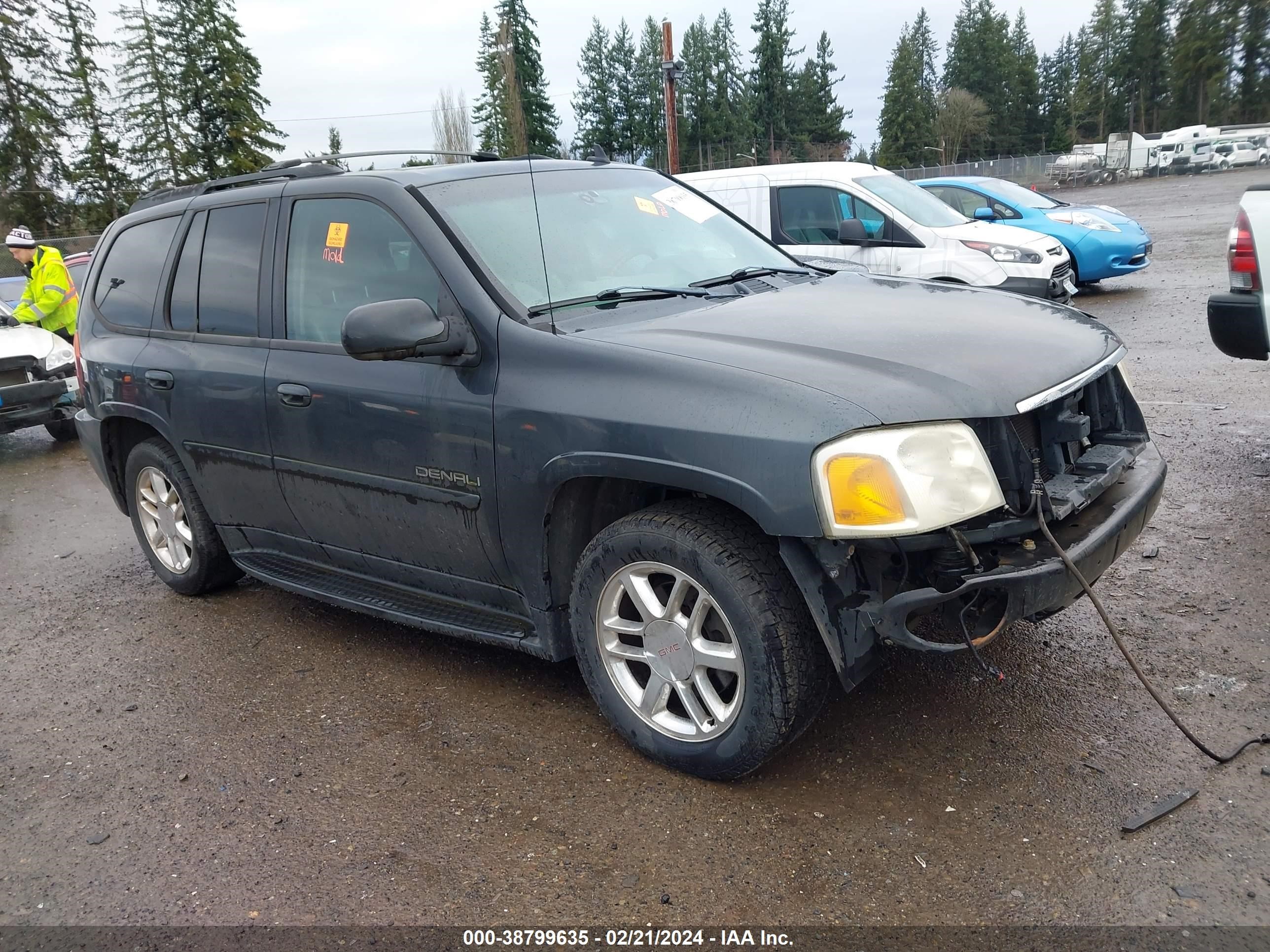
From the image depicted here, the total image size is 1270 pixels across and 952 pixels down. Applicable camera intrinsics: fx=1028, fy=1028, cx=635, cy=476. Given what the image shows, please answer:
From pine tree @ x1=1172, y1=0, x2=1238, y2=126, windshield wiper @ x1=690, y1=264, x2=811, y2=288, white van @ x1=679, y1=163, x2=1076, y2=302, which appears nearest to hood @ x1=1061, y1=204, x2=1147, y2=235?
white van @ x1=679, y1=163, x2=1076, y2=302

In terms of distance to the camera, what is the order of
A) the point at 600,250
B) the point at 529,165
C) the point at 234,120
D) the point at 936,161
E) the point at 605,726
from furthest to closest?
the point at 936,161 < the point at 234,120 < the point at 529,165 < the point at 600,250 < the point at 605,726

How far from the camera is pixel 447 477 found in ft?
11.4

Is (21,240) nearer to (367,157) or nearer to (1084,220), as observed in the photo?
(367,157)

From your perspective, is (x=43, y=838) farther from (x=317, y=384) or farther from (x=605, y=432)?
(x=605, y=432)

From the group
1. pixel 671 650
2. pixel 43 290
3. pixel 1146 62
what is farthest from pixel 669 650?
pixel 1146 62

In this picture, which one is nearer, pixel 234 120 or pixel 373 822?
pixel 373 822

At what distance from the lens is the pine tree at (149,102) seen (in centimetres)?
4441

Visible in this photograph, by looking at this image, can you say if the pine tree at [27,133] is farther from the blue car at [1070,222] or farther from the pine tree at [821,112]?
the pine tree at [821,112]

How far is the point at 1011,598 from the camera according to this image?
2.70 meters

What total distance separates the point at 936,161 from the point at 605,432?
90351mm

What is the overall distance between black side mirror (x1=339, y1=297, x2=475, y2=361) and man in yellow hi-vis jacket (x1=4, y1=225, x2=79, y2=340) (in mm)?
8286

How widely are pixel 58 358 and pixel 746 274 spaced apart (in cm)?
809

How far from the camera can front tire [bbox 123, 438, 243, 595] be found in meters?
4.86

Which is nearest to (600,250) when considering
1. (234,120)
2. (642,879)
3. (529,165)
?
(529,165)
